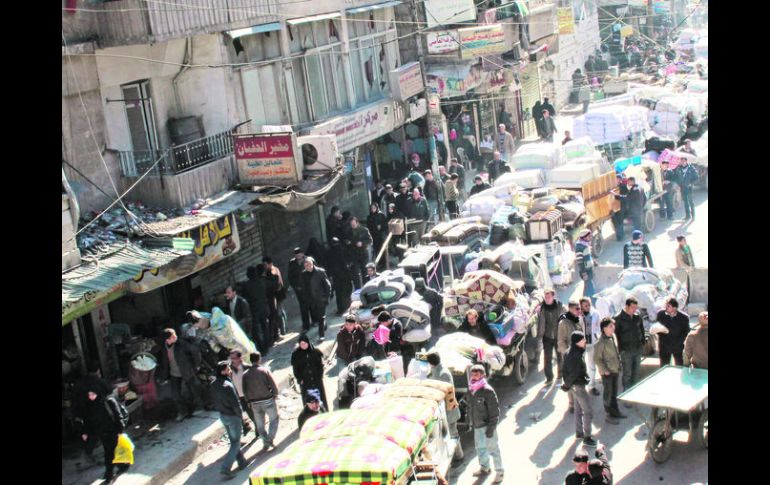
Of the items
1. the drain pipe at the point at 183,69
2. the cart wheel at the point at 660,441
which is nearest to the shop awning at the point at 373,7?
the drain pipe at the point at 183,69

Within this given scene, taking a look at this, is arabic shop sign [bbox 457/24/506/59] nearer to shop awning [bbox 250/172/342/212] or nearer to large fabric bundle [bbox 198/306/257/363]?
shop awning [bbox 250/172/342/212]

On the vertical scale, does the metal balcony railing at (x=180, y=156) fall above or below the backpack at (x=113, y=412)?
above

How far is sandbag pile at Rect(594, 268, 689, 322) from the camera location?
15.5 meters

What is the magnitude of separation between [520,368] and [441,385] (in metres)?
3.40

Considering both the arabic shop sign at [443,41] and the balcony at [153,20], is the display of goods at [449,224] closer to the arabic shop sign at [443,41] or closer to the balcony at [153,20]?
the balcony at [153,20]

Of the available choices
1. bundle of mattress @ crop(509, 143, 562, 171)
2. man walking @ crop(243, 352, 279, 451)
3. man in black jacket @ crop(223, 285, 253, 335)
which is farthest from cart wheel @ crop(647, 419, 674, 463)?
bundle of mattress @ crop(509, 143, 562, 171)

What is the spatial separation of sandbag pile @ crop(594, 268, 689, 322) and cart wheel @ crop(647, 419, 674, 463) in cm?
308

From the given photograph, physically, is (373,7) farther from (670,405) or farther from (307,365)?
(670,405)

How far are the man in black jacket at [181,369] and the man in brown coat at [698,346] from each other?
667 cm

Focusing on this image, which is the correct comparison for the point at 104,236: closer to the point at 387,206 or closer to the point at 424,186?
the point at 387,206

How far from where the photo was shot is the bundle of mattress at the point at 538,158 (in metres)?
24.3

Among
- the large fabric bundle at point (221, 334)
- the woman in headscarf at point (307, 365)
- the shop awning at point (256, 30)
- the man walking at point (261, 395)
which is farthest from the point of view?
the shop awning at point (256, 30)

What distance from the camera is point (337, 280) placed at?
19.4m

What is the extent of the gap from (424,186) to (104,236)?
10.3 meters
